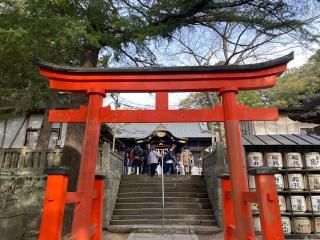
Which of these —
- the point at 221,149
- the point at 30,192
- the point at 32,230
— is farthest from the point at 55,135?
the point at 221,149

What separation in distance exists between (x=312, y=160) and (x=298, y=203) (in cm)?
153

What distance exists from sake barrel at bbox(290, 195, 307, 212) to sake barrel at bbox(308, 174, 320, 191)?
48 centimetres

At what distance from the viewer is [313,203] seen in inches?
337

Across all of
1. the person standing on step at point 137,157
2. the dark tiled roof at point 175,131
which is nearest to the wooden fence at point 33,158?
the person standing on step at point 137,157

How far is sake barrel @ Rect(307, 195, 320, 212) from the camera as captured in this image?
8.50 metres

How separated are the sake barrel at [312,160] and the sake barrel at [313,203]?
0.99 metres

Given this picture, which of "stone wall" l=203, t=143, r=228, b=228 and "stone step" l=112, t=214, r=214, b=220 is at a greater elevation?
"stone wall" l=203, t=143, r=228, b=228

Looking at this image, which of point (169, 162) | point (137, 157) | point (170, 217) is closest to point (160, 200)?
point (170, 217)

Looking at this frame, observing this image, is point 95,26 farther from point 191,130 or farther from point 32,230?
point 191,130

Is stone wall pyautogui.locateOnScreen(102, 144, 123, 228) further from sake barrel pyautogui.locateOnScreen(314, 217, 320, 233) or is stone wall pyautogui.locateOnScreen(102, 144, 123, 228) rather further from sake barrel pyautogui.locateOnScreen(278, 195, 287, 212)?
sake barrel pyautogui.locateOnScreen(314, 217, 320, 233)

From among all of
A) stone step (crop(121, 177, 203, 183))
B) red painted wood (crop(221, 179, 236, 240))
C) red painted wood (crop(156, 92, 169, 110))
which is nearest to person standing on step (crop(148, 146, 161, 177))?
stone step (crop(121, 177, 203, 183))

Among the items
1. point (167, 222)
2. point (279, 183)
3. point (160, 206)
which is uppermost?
point (279, 183)

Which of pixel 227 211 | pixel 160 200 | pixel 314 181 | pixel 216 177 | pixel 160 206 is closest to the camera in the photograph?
pixel 227 211

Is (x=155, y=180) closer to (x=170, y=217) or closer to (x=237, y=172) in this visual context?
(x=170, y=217)
